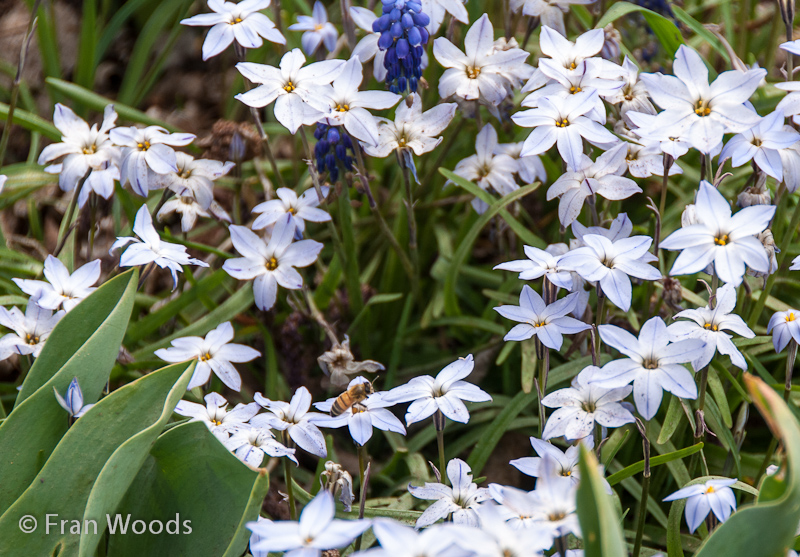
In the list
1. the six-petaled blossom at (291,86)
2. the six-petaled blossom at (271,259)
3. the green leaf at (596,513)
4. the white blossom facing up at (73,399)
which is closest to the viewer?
the green leaf at (596,513)

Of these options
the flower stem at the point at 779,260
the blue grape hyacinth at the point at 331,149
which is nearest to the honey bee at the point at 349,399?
the blue grape hyacinth at the point at 331,149

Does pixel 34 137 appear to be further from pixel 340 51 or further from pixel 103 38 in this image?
pixel 340 51

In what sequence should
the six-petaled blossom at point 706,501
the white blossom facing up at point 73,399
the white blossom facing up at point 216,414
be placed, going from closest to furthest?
1. the six-petaled blossom at point 706,501
2. the white blossom facing up at point 73,399
3. the white blossom facing up at point 216,414

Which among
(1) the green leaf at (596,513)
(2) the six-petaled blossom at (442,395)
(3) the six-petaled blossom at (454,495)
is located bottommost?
(3) the six-petaled blossom at (454,495)

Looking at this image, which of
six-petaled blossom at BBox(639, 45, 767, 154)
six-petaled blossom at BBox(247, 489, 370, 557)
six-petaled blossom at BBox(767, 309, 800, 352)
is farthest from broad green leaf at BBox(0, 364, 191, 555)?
six-petaled blossom at BBox(767, 309, 800, 352)

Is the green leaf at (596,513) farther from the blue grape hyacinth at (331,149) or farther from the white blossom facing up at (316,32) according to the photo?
the white blossom facing up at (316,32)

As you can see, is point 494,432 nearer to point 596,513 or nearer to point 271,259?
point 271,259
